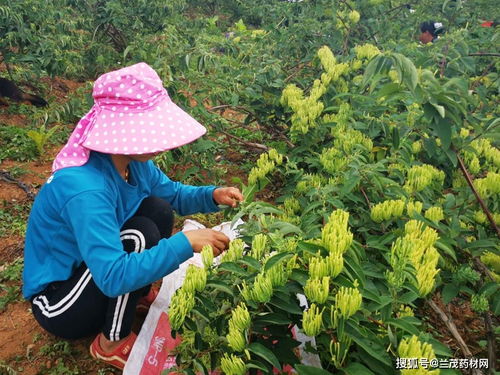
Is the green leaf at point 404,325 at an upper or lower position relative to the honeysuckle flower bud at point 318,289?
lower

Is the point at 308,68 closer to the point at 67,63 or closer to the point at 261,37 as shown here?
the point at 261,37

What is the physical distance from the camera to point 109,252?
1396mm

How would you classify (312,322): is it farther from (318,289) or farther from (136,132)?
(136,132)

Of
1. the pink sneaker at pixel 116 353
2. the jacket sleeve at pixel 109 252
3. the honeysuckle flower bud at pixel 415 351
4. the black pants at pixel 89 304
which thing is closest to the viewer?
the honeysuckle flower bud at pixel 415 351

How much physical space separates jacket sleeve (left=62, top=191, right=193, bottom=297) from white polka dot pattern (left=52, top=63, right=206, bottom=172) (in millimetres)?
175

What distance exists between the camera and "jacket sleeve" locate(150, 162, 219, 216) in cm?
196

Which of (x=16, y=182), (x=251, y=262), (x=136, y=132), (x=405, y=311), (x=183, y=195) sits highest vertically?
(x=136, y=132)

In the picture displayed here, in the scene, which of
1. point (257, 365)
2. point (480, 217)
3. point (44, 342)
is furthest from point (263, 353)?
point (44, 342)

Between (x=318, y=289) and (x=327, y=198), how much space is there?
678 millimetres

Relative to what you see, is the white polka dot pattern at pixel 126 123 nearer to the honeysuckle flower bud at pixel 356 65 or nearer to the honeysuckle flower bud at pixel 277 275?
the honeysuckle flower bud at pixel 277 275

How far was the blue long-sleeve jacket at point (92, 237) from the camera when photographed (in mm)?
1390

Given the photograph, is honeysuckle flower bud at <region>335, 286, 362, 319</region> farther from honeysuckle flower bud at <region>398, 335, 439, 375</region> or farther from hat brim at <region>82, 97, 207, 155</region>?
hat brim at <region>82, 97, 207, 155</region>

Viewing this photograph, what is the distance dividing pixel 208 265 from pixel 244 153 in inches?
98.6

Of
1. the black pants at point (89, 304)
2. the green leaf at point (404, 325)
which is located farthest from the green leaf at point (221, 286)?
→ the black pants at point (89, 304)
